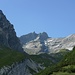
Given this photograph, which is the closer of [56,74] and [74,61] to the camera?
[56,74]

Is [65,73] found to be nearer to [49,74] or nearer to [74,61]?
[49,74]

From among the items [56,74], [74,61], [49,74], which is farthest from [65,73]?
[74,61]

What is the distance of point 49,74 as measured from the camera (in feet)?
509

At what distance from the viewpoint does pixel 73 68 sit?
148 meters

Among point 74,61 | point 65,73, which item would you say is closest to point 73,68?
point 65,73

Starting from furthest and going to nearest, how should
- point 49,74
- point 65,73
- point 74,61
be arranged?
point 74,61, point 49,74, point 65,73

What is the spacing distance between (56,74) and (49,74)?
1466cm

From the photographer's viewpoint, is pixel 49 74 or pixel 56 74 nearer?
pixel 56 74

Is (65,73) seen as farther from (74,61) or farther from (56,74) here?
(74,61)

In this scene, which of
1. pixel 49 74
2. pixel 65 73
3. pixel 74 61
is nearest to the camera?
pixel 65 73

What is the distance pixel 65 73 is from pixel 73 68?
9.54 meters

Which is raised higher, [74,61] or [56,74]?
[74,61]

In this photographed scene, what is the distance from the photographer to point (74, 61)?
174 meters

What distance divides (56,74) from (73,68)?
11.7m
